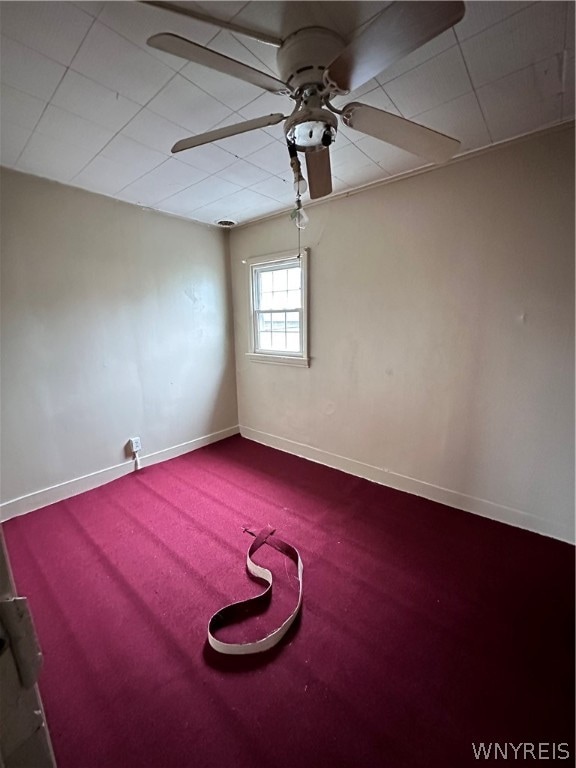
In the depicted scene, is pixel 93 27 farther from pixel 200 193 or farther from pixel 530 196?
pixel 530 196

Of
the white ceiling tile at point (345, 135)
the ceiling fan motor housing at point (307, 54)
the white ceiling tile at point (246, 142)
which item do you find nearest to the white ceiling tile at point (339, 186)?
the white ceiling tile at point (345, 135)

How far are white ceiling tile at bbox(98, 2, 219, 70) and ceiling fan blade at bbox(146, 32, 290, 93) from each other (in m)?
0.16

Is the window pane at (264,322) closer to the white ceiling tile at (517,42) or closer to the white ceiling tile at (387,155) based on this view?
the white ceiling tile at (387,155)

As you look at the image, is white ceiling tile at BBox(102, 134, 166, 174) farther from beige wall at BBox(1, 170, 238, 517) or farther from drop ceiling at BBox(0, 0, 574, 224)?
beige wall at BBox(1, 170, 238, 517)

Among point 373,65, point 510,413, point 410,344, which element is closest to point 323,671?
point 510,413

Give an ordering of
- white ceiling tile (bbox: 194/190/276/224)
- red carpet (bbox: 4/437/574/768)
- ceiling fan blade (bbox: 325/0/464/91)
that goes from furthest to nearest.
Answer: white ceiling tile (bbox: 194/190/276/224) < red carpet (bbox: 4/437/574/768) < ceiling fan blade (bbox: 325/0/464/91)

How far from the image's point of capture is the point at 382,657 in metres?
1.41

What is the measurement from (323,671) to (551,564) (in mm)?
1464

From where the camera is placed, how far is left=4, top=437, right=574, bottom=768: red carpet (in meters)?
1.15

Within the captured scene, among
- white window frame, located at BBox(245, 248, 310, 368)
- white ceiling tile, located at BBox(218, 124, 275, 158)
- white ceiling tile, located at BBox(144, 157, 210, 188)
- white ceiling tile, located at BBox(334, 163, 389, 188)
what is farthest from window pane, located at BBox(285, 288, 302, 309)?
white ceiling tile, located at BBox(218, 124, 275, 158)

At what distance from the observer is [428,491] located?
2.56m

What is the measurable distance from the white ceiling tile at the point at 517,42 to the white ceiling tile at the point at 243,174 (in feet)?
4.12

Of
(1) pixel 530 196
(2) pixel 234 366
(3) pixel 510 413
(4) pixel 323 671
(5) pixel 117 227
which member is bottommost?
(4) pixel 323 671

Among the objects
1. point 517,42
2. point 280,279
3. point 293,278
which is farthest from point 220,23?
point 280,279
